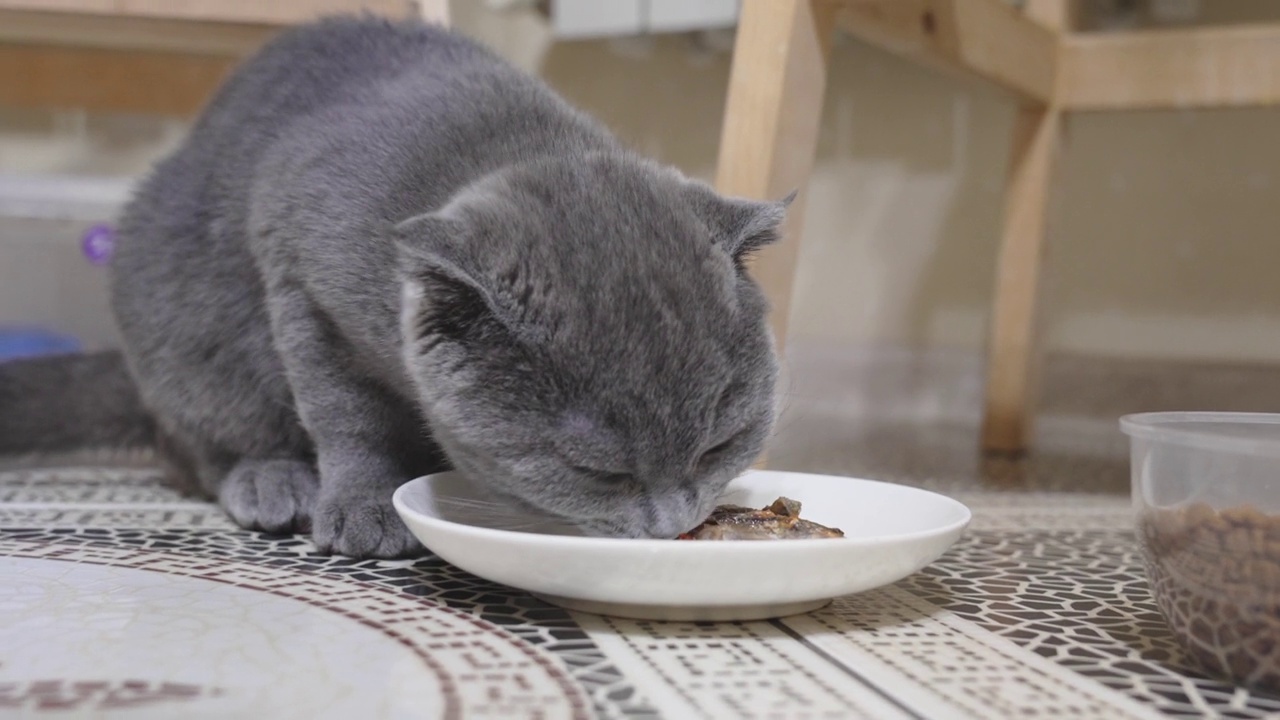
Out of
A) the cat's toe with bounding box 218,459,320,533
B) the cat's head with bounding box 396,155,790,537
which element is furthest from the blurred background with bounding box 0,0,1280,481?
the cat's head with bounding box 396,155,790,537

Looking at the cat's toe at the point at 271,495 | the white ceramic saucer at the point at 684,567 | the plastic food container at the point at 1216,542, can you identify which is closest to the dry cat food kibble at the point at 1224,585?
the plastic food container at the point at 1216,542

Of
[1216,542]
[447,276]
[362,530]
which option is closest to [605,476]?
[447,276]

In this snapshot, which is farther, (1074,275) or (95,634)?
(1074,275)

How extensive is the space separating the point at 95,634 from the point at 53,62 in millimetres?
1793

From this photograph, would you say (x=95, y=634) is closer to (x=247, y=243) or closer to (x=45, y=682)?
(x=45, y=682)

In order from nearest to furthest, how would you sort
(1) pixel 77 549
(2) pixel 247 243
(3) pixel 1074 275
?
(1) pixel 77 549 → (2) pixel 247 243 → (3) pixel 1074 275

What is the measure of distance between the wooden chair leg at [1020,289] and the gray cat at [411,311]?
115 cm

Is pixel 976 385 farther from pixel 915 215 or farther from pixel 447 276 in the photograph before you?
pixel 447 276

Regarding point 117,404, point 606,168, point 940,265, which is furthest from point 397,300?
point 940,265

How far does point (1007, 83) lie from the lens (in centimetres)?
180

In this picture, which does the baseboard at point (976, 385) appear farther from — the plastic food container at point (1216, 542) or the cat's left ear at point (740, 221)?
the plastic food container at point (1216, 542)

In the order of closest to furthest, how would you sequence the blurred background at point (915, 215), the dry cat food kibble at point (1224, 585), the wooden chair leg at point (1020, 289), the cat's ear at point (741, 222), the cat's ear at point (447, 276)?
the dry cat food kibble at point (1224, 585)
the cat's ear at point (447, 276)
the cat's ear at point (741, 222)
the wooden chair leg at point (1020, 289)
the blurred background at point (915, 215)

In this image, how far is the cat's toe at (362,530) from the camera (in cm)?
108

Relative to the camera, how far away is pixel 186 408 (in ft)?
4.46
